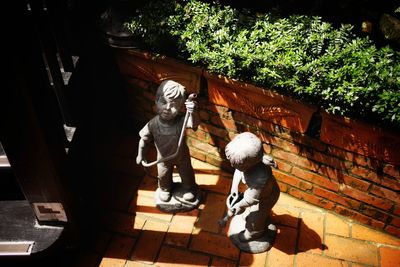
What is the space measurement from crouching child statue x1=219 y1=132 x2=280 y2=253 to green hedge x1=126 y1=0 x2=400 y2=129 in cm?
68

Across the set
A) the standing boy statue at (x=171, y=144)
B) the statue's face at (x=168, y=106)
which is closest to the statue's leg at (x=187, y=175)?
the standing boy statue at (x=171, y=144)

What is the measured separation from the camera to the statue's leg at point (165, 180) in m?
3.06

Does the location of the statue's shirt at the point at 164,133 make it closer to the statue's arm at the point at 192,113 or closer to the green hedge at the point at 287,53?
the statue's arm at the point at 192,113

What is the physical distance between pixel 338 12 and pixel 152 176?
2.45 metres

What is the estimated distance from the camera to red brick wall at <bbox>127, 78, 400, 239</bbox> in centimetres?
292

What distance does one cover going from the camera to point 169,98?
2502mm

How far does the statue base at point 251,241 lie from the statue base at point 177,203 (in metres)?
0.41

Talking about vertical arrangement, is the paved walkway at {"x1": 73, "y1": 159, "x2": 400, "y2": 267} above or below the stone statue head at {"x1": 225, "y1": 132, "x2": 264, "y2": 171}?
below

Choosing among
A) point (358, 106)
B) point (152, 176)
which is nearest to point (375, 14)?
point (358, 106)

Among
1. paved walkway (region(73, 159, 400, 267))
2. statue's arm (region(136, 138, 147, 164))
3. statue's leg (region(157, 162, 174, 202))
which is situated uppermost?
statue's arm (region(136, 138, 147, 164))

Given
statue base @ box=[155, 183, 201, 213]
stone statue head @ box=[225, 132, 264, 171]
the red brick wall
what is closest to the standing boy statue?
statue base @ box=[155, 183, 201, 213]

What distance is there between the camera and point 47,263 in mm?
2908

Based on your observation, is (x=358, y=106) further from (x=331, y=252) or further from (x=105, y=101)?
(x=105, y=101)

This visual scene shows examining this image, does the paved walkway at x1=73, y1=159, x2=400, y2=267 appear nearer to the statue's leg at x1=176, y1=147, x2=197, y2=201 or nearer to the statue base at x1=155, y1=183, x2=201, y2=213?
the statue base at x1=155, y1=183, x2=201, y2=213
